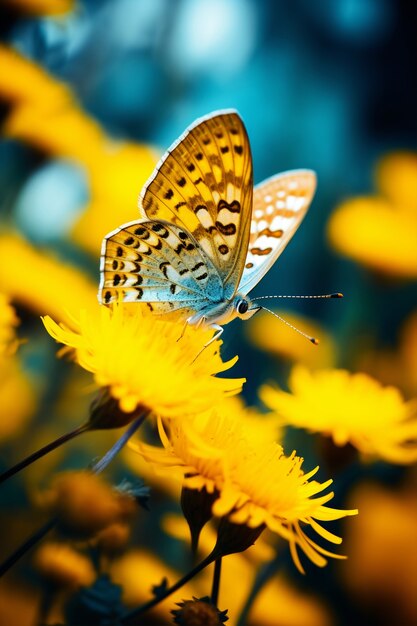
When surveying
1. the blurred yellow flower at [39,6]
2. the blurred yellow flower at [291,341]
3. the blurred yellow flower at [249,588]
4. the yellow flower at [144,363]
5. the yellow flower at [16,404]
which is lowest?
the blurred yellow flower at [249,588]

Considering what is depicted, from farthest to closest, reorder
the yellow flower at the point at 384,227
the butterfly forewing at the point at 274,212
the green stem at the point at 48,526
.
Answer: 1. the yellow flower at the point at 384,227
2. the butterfly forewing at the point at 274,212
3. the green stem at the point at 48,526

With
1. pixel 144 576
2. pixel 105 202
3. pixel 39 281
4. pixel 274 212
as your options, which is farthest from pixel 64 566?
pixel 105 202

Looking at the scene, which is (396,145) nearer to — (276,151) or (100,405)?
(276,151)

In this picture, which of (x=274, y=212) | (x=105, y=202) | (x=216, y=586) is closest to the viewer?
(x=216, y=586)

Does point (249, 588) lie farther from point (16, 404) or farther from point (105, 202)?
point (105, 202)

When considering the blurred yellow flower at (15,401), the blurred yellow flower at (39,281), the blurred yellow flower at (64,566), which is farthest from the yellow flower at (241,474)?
the blurred yellow flower at (39,281)

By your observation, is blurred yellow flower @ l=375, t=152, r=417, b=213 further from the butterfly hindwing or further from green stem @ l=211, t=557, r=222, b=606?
green stem @ l=211, t=557, r=222, b=606

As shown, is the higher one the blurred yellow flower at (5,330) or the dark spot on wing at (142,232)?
the dark spot on wing at (142,232)

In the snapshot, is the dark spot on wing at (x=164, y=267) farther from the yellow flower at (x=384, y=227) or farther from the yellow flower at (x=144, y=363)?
the yellow flower at (x=384, y=227)
